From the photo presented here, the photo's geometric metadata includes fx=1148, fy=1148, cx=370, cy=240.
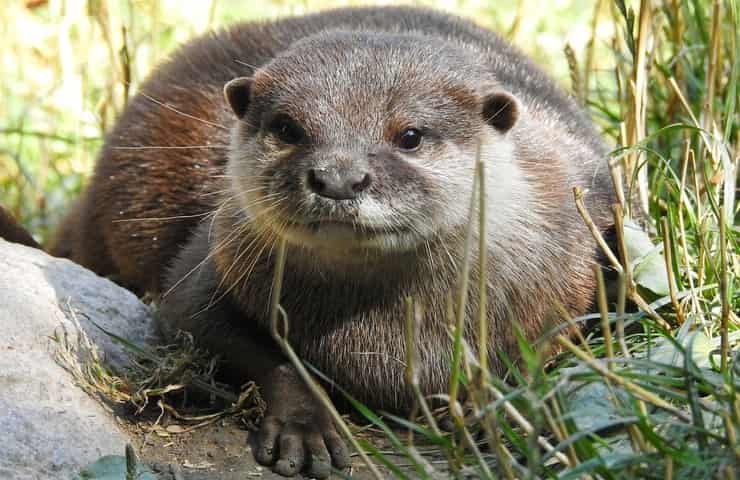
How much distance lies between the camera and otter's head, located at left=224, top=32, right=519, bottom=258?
2320 mm

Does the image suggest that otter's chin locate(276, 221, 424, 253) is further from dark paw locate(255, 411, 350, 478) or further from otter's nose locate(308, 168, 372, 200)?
dark paw locate(255, 411, 350, 478)

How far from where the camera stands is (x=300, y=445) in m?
2.51

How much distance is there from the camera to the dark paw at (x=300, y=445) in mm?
2449

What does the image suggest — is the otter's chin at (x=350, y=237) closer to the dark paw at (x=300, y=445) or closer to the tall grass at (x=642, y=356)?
the tall grass at (x=642, y=356)

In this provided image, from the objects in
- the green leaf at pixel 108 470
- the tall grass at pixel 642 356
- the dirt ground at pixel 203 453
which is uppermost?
the tall grass at pixel 642 356

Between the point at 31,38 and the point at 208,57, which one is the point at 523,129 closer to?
the point at 208,57

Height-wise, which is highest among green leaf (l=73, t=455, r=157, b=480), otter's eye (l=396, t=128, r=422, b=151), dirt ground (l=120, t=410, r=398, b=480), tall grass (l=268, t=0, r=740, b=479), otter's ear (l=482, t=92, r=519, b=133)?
otter's ear (l=482, t=92, r=519, b=133)

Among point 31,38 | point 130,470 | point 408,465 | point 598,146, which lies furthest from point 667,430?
point 31,38

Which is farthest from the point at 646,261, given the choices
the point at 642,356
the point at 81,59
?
the point at 81,59

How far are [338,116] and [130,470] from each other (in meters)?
0.87

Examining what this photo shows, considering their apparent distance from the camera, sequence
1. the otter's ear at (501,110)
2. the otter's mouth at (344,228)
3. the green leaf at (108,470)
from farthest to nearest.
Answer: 1. the otter's ear at (501,110)
2. the otter's mouth at (344,228)
3. the green leaf at (108,470)

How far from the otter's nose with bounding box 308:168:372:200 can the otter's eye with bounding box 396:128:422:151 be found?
8.6 inches

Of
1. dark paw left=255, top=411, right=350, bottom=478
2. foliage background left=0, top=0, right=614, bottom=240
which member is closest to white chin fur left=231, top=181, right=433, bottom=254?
dark paw left=255, top=411, right=350, bottom=478

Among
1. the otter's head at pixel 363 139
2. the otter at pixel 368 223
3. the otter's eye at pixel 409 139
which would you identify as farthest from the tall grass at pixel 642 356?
the otter's eye at pixel 409 139
